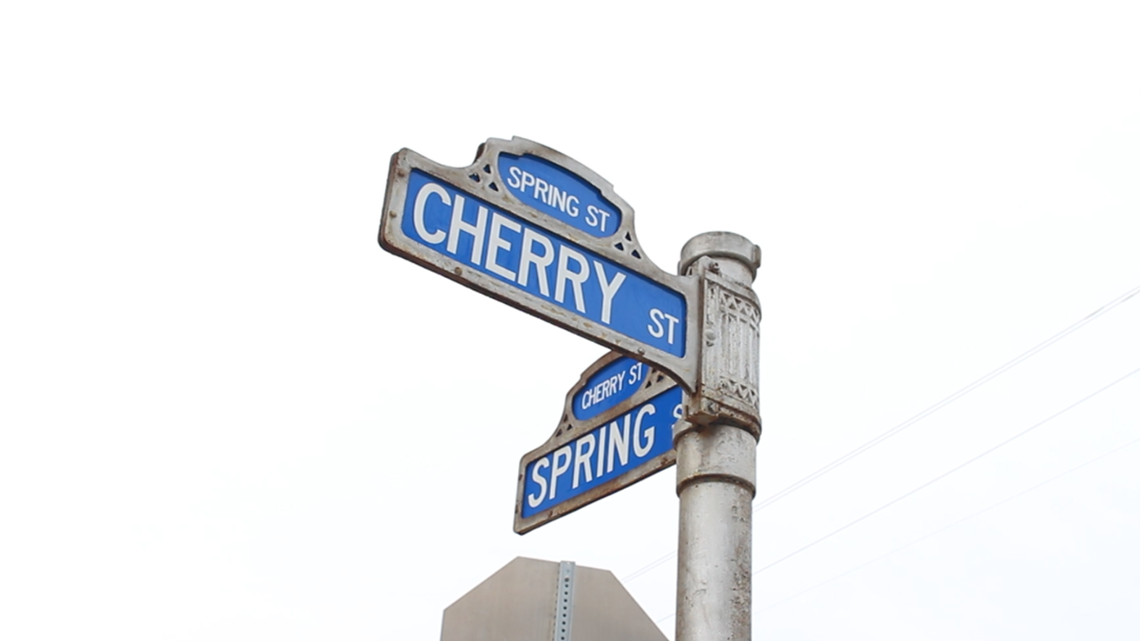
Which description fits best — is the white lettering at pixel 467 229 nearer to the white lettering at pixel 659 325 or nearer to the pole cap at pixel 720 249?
the white lettering at pixel 659 325

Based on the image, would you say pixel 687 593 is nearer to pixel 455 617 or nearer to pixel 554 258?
pixel 455 617

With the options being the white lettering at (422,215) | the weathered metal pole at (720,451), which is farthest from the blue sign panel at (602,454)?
the white lettering at (422,215)

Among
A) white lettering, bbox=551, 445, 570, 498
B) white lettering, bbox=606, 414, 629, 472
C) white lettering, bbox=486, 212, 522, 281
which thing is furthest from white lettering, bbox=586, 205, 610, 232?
white lettering, bbox=551, 445, 570, 498

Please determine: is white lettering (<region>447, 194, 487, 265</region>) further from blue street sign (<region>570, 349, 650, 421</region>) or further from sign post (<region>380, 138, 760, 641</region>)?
blue street sign (<region>570, 349, 650, 421</region>)

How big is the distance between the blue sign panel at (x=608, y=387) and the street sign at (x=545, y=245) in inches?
24.2

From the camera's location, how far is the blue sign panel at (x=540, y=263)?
115 inches

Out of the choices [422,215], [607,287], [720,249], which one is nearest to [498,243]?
[422,215]

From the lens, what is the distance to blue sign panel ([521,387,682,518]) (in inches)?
140

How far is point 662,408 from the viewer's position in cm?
359

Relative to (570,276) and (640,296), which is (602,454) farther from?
(570,276)

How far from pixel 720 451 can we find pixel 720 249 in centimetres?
65

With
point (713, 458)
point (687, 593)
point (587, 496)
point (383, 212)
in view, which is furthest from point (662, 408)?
point (383, 212)

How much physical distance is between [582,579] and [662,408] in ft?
2.13

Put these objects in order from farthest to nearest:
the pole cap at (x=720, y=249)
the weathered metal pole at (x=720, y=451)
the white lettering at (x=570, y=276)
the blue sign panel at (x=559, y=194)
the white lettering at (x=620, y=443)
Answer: the white lettering at (x=620, y=443) < the pole cap at (x=720, y=249) < the blue sign panel at (x=559, y=194) < the white lettering at (x=570, y=276) < the weathered metal pole at (x=720, y=451)
